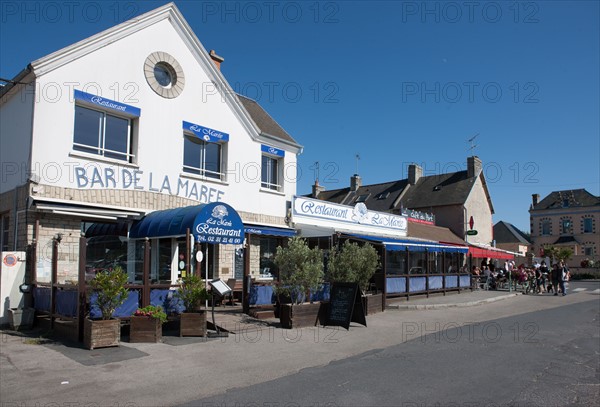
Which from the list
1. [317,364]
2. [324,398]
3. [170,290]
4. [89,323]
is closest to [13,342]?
[89,323]

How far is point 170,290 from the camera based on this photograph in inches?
446

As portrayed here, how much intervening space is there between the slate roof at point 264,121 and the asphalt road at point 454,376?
10043mm

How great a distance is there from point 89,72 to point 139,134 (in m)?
2.11

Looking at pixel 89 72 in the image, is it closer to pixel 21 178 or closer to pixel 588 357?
pixel 21 178

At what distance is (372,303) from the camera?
15453mm

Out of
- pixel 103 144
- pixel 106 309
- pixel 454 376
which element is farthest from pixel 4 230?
pixel 454 376

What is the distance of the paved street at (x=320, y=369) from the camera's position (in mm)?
6473

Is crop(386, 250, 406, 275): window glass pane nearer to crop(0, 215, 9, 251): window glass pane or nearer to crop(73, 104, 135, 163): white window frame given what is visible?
crop(73, 104, 135, 163): white window frame

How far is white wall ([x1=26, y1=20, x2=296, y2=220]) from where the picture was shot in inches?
492

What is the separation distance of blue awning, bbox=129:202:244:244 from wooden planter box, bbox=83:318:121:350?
3661 millimetres

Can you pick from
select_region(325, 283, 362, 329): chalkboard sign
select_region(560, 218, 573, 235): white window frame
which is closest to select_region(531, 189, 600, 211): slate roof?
select_region(560, 218, 573, 235): white window frame

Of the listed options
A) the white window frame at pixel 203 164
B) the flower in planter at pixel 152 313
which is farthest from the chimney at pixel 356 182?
the flower in planter at pixel 152 313

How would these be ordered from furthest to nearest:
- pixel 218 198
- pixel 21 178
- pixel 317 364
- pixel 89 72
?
pixel 218 198 < pixel 89 72 < pixel 21 178 < pixel 317 364

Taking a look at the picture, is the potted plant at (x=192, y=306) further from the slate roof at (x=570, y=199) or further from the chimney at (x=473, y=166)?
the slate roof at (x=570, y=199)
